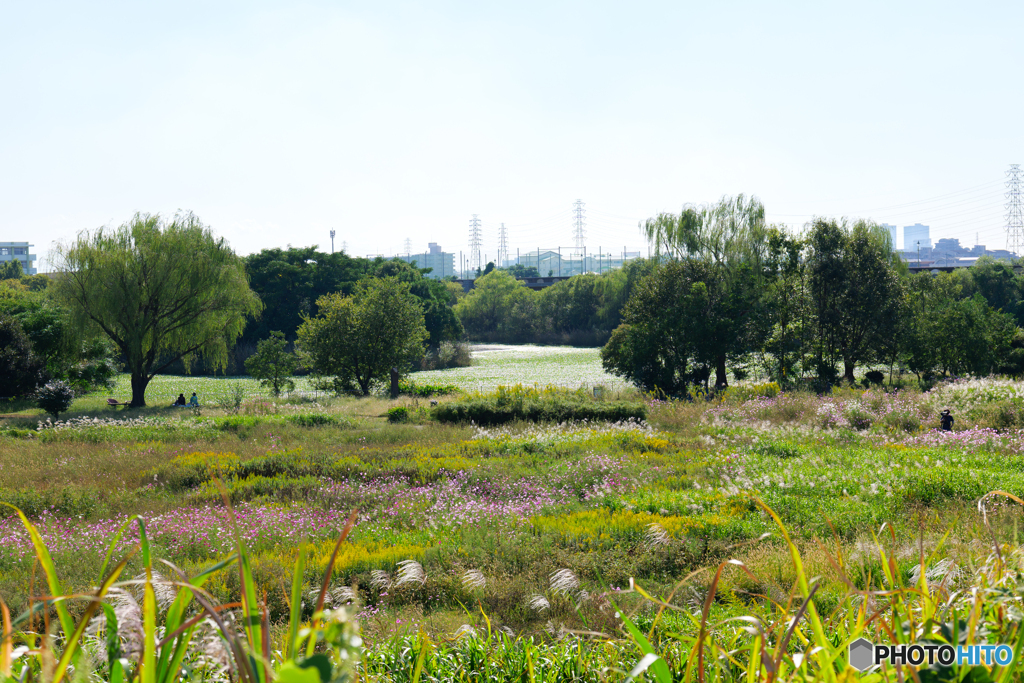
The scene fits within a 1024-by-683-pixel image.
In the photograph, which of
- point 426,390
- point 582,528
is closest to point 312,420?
point 426,390

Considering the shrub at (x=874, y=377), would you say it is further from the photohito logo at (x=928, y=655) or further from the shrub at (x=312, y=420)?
the photohito logo at (x=928, y=655)

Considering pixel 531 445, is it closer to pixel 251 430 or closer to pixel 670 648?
pixel 251 430

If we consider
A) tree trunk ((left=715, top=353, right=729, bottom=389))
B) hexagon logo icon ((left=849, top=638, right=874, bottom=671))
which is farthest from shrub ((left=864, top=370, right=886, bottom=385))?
hexagon logo icon ((left=849, top=638, right=874, bottom=671))

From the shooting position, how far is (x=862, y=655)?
2.04 metres

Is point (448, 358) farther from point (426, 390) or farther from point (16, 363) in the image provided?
point (16, 363)

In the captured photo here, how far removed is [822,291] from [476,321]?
161 feet

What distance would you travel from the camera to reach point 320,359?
28344mm

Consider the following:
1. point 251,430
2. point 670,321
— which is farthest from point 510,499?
point 670,321

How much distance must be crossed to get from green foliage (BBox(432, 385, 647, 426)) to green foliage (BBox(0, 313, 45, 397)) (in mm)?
15529

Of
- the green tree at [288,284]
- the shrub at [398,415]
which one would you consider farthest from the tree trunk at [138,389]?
the green tree at [288,284]

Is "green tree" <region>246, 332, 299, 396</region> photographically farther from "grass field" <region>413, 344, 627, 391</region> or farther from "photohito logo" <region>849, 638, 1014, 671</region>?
"photohito logo" <region>849, 638, 1014, 671</region>

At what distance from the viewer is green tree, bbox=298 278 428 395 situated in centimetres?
2812

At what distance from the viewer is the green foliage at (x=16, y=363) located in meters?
23.7

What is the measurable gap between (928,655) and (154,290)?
93.5 feet
